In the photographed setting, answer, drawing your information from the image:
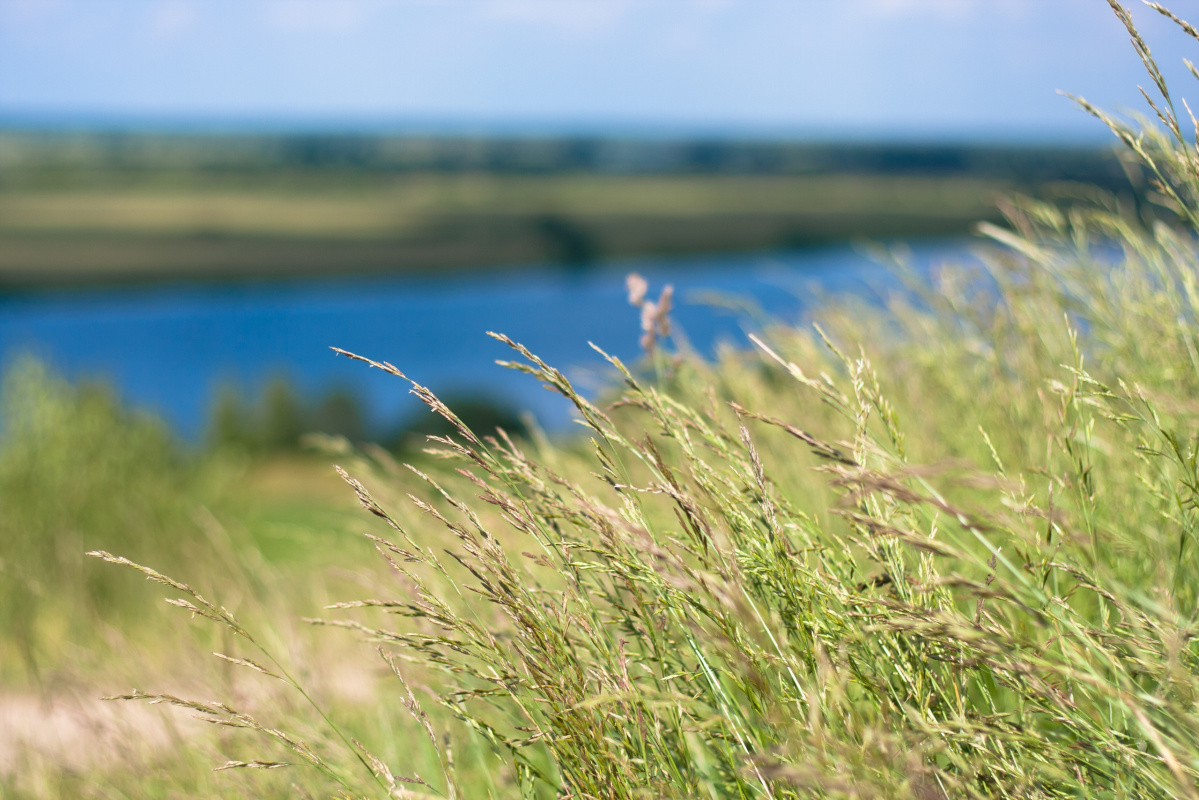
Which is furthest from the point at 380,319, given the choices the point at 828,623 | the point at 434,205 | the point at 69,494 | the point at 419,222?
the point at 828,623

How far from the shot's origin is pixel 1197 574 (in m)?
1.34

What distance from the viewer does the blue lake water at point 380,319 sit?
33156 mm

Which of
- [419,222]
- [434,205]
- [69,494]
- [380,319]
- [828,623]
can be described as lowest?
[380,319]

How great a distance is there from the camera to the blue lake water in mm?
33156

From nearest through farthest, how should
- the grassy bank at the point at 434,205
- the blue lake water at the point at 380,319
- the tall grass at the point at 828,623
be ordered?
the tall grass at the point at 828,623
the blue lake water at the point at 380,319
the grassy bank at the point at 434,205

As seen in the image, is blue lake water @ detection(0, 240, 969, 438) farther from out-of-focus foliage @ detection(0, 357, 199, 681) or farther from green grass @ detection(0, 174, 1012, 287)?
out-of-focus foliage @ detection(0, 357, 199, 681)

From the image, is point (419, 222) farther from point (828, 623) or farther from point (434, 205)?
point (828, 623)

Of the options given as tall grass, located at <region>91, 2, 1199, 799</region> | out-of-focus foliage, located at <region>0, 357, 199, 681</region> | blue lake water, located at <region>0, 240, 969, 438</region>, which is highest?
tall grass, located at <region>91, 2, 1199, 799</region>

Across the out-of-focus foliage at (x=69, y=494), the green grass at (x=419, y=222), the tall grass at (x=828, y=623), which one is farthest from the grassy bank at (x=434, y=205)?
the tall grass at (x=828, y=623)

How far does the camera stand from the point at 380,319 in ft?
148

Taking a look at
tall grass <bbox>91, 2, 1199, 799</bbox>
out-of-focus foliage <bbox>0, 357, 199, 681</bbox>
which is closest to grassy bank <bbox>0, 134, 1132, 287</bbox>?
out-of-focus foliage <bbox>0, 357, 199, 681</bbox>

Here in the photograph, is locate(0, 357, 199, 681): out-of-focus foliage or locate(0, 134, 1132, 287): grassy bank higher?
locate(0, 357, 199, 681): out-of-focus foliage

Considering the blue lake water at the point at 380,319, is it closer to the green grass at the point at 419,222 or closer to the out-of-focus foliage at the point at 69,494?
the green grass at the point at 419,222

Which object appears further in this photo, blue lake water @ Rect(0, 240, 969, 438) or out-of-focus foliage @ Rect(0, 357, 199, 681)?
blue lake water @ Rect(0, 240, 969, 438)
